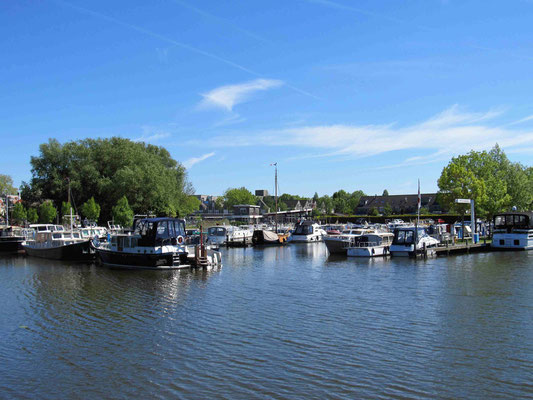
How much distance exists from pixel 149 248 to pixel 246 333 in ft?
65.0

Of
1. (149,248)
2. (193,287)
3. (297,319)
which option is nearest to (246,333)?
(297,319)

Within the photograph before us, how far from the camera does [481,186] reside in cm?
6397

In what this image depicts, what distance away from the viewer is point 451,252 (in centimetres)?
4522

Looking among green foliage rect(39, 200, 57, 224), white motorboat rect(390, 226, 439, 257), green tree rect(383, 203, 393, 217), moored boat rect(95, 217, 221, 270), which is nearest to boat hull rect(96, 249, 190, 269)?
moored boat rect(95, 217, 221, 270)

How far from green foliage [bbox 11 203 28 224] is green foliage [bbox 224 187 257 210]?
9601cm

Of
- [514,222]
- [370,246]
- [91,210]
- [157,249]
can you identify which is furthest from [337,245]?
[91,210]

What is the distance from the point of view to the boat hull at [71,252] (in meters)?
43.7

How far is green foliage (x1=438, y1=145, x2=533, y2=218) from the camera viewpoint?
211 ft

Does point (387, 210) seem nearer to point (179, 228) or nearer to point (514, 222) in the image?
point (514, 222)

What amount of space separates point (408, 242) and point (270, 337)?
1160 inches

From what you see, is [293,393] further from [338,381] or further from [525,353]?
[525,353]

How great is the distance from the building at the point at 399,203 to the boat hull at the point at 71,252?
106m

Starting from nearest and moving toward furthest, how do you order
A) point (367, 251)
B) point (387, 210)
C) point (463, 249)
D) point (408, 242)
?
point (408, 242) < point (367, 251) < point (463, 249) < point (387, 210)

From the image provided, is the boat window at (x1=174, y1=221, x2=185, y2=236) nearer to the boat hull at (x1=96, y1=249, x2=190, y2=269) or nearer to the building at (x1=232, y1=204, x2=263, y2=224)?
the boat hull at (x1=96, y1=249, x2=190, y2=269)
